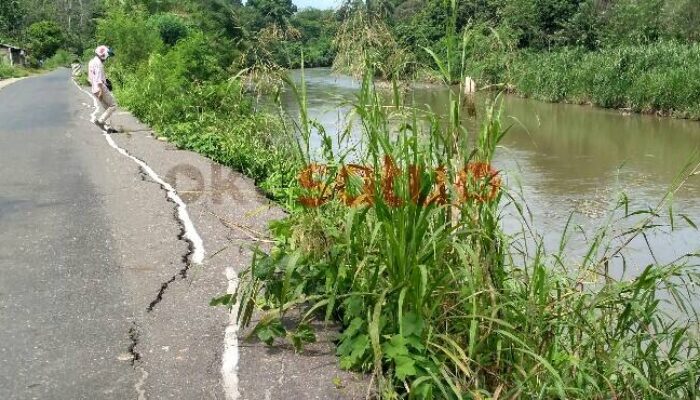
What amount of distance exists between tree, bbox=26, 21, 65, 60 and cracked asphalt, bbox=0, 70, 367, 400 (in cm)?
7536

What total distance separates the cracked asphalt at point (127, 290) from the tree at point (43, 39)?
7536cm

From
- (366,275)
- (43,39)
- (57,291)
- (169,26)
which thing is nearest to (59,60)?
(43,39)

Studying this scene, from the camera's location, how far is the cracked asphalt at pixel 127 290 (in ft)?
12.4

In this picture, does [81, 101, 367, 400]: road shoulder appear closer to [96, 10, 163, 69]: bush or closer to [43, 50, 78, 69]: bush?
[96, 10, 163, 69]: bush

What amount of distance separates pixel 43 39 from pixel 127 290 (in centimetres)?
8367

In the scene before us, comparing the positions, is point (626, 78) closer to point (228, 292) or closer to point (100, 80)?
point (100, 80)

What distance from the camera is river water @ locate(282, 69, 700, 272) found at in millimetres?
7199

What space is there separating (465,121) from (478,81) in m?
0.31

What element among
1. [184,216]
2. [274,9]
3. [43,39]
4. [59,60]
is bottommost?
[184,216]

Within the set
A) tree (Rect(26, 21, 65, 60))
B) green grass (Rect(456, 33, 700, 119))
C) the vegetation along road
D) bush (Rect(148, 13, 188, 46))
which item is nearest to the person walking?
the vegetation along road

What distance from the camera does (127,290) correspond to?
5.14m

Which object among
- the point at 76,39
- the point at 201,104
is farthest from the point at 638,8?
the point at 76,39

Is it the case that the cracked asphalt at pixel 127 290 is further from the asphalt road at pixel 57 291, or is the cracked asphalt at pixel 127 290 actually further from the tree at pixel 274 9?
the tree at pixel 274 9

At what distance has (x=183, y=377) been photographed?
382cm
